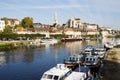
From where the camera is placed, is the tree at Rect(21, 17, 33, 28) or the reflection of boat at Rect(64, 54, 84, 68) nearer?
the reflection of boat at Rect(64, 54, 84, 68)

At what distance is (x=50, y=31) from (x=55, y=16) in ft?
71.3

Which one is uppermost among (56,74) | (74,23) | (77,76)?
(74,23)

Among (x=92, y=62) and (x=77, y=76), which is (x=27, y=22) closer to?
(x=92, y=62)

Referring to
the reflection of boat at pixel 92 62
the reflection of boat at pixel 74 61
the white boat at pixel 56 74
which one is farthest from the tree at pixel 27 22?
the white boat at pixel 56 74

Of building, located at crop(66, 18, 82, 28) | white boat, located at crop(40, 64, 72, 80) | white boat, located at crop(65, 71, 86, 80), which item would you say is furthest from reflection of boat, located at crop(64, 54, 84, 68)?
building, located at crop(66, 18, 82, 28)

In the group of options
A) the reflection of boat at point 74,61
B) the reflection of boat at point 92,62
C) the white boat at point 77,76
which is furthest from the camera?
the reflection of boat at point 74,61

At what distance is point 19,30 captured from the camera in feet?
348

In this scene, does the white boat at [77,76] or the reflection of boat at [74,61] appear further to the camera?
the reflection of boat at [74,61]

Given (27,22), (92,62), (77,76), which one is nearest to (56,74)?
(77,76)

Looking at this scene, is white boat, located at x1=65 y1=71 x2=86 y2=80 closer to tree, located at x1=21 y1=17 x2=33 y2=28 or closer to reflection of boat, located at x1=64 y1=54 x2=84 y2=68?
reflection of boat, located at x1=64 y1=54 x2=84 y2=68

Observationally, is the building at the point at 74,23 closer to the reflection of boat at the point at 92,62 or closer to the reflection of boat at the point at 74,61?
the reflection of boat at the point at 74,61

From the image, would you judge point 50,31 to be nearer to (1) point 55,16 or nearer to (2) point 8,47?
(1) point 55,16

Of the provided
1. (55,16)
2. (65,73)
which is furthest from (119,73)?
(55,16)

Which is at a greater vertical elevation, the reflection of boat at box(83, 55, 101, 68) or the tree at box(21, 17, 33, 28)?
the tree at box(21, 17, 33, 28)
